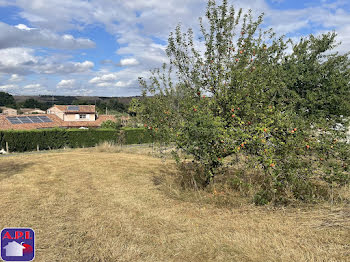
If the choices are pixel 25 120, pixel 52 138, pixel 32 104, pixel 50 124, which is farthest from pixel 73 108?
pixel 32 104

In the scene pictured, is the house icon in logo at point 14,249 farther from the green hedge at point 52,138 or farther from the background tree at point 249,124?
the green hedge at point 52,138

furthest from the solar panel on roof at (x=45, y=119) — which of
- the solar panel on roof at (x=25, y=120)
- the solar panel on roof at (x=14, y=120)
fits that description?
the solar panel on roof at (x=14, y=120)

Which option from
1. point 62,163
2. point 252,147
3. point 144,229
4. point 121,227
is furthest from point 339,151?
point 62,163

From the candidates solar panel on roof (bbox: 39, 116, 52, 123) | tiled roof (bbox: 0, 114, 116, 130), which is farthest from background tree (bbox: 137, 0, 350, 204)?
solar panel on roof (bbox: 39, 116, 52, 123)

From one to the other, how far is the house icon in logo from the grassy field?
0.27 metres

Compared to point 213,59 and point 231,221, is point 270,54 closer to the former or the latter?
point 213,59

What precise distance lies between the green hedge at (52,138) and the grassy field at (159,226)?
12274 millimetres

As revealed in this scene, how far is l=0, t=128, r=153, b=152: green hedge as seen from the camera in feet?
73.1

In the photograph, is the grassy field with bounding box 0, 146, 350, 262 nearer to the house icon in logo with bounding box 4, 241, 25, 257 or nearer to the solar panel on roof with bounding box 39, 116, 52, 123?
the house icon in logo with bounding box 4, 241, 25, 257

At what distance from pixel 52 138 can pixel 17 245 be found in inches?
886

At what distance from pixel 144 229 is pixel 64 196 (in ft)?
11.3

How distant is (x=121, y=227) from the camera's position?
16.8 feet

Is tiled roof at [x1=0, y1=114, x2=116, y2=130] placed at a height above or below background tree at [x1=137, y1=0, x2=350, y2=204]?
below

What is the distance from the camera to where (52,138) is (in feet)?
81.6
